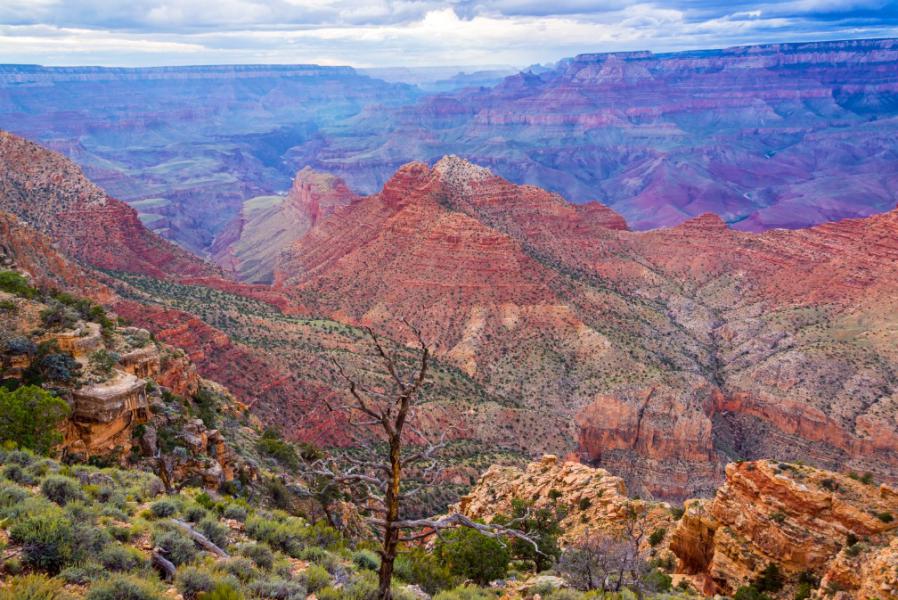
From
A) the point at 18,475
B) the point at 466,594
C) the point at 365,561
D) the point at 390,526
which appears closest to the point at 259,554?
the point at 365,561

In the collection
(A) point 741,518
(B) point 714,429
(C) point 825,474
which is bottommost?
(B) point 714,429

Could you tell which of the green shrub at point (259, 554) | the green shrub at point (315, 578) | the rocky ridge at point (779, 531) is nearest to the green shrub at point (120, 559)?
the green shrub at point (259, 554)

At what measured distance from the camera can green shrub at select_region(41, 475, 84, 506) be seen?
14.8 metres

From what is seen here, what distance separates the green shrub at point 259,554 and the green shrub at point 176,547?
4.45ft

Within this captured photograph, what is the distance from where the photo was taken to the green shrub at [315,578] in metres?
13.4

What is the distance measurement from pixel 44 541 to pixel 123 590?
1980mm

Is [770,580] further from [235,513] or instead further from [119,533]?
[119,533]

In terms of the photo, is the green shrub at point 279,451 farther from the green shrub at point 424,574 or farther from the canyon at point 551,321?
the green shrub at point 424,574

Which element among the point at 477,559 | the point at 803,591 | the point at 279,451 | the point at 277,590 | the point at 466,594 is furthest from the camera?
the point at 279,451

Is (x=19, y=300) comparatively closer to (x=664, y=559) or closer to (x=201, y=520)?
(x=201, y=520)

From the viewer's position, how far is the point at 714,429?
2405 inches

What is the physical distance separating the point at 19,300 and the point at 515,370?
44313 mm

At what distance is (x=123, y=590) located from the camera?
1045 centimetres

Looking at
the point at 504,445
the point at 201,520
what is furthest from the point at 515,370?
the point at 201,520
